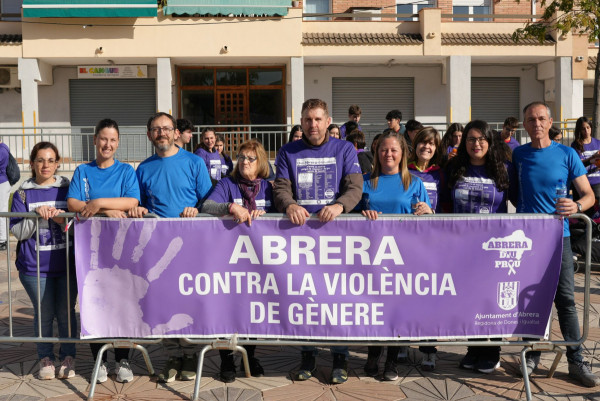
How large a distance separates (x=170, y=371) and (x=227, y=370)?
435 mm

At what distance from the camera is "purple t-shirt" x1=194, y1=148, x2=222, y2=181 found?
30.4ft

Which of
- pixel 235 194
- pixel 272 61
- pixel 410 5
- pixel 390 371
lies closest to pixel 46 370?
pixel 235 194

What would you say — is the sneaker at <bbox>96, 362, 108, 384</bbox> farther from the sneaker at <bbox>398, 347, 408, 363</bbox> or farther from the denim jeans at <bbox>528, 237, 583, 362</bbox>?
the denim jeans at <bbox>528, 237, 583, 362</bbox>

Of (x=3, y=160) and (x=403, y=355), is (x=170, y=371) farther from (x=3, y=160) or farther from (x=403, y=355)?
(x=3, y=160)

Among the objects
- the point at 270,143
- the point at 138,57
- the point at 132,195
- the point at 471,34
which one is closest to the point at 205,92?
the point at 138,57

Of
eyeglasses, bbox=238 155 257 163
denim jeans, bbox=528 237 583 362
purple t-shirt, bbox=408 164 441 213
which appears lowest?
denim jeans, bbox=528 237 583 362

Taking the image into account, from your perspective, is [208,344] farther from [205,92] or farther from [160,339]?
[205,92]

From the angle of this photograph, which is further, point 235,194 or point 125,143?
point 125,143

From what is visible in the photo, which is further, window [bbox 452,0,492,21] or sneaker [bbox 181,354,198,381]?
window [bbox 452,0,492,21]

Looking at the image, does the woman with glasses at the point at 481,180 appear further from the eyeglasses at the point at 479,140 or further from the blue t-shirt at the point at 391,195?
the blue t-shirt at the point at 391,195

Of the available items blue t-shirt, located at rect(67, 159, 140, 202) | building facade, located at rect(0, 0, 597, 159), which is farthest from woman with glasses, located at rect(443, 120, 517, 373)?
building facade, located at rect(0, 0, 597, 159)

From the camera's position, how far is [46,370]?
4.75m

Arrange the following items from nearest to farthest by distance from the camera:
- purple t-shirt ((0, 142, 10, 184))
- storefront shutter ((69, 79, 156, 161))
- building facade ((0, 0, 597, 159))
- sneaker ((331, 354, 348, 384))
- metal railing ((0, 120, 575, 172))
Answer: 1. sneaker ((331, 354, 348, 384))
2. purple t-shirt ((0, 142, 10, 184))
3. metal railing ((0, 120, 575, 172))
4. building facade ((0, 0, 597, 159))
5. storefront shutter ((69, 79, 156, 161))

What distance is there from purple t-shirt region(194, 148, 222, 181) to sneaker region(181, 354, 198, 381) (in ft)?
15.5
